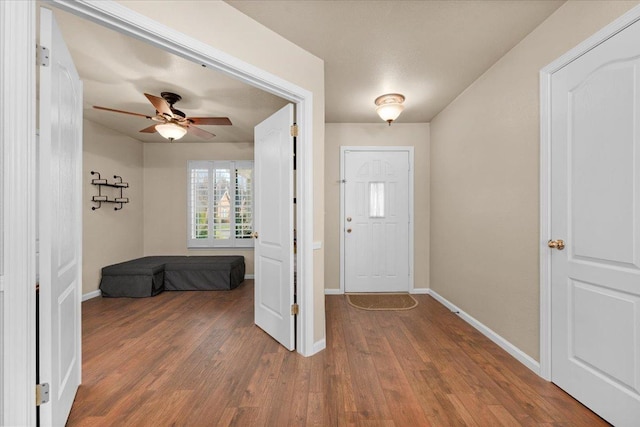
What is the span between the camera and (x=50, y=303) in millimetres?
1213

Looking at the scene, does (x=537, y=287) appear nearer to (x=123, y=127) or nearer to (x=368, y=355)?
(x=368, y=355)

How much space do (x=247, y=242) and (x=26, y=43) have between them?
4.13 metres

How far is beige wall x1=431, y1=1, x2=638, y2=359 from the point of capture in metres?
1.91

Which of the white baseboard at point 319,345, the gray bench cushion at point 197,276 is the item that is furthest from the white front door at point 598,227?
the gray bench cushion at point 197,276

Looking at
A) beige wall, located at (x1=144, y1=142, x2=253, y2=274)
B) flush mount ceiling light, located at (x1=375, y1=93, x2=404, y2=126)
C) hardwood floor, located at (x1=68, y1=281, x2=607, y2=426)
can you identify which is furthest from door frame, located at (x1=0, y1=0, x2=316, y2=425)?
beige wall, located at (x1=144, y1=142, x2=253, y2=274)

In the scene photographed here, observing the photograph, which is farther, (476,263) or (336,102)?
(336,102)

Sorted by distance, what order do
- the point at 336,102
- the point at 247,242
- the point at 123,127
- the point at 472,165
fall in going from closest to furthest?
the point at 472,165, the point at 336,102, the point at 123,127, the point at 247,242

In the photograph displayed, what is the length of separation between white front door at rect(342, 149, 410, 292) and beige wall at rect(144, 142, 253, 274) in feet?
6.74

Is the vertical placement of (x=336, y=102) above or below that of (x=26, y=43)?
above

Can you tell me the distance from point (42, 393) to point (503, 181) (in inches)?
128

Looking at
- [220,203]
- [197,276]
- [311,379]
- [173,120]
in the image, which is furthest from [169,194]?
[311,379]

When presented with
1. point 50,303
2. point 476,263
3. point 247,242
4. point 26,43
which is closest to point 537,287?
point 476,263

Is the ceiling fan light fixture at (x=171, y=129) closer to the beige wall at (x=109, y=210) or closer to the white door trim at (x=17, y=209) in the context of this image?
the beige wall at (x=109, y=210)

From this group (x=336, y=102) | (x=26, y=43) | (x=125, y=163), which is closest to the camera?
(x=26, y=43)
